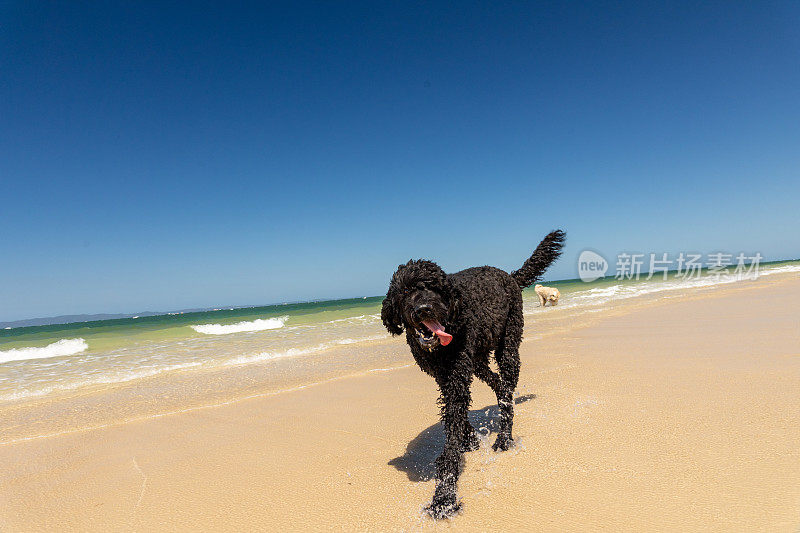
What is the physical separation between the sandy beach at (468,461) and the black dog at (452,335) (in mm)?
220

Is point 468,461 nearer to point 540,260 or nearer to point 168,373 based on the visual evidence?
point 540,260

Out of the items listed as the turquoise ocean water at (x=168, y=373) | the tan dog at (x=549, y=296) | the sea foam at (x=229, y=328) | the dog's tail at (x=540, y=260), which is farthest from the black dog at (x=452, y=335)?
the tan dog at (x=549, y=296)

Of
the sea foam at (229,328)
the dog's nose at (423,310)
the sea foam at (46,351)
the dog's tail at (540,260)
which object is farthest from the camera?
the sea foam at (229,328)

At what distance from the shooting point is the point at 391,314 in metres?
3.27

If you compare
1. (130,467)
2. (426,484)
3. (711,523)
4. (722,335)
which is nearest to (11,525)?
(130,467)

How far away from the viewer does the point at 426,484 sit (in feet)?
10.2

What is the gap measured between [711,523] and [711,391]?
2.80 meters

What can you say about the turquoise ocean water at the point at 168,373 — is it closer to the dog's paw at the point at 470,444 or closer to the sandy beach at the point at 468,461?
the sandy beach at the point at 468,461

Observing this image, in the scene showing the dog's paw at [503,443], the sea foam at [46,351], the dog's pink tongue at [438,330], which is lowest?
the sea foam at [46,351]

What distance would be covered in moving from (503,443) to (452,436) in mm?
910

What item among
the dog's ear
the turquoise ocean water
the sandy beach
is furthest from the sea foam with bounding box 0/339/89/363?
the dog's ear

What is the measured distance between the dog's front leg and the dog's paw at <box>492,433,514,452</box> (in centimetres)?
69

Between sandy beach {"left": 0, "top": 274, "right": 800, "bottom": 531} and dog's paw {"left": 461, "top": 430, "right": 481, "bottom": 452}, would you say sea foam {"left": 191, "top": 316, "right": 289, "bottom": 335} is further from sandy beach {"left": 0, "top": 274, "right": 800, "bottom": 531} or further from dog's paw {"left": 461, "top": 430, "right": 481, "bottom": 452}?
dog's paw {"left": 461, "top": 430, "right": 481, "bottom": 452}

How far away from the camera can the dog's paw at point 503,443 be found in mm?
3688
